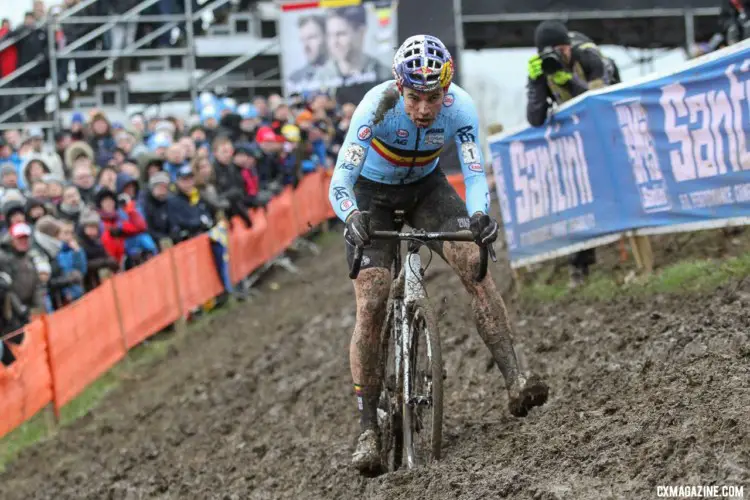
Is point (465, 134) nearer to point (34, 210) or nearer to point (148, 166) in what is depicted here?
point (34, 210)

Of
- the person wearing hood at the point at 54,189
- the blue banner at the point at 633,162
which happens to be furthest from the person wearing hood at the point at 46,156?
the blue banner at the point at 633,162

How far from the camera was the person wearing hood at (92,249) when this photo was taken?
13.2 m

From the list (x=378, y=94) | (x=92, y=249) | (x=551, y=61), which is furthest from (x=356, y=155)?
(x=92, y=249)

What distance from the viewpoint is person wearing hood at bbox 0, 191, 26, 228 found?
12.1 meters

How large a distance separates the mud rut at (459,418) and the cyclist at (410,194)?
0.37 m

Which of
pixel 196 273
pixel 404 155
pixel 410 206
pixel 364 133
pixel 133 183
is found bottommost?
pixel 196 273

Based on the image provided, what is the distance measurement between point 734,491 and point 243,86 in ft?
67.6

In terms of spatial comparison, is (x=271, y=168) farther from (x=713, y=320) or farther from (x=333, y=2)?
(x=713, y=320)

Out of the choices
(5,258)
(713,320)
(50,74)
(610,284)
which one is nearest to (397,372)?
(713,320)

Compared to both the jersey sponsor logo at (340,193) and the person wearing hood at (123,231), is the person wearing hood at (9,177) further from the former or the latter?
the jersey sponsor logo at (340,193)

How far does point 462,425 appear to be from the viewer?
7.62 metres

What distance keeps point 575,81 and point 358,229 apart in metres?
5.14

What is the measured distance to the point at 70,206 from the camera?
13555mm

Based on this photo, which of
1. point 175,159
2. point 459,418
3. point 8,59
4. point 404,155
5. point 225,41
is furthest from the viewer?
point 225,41
